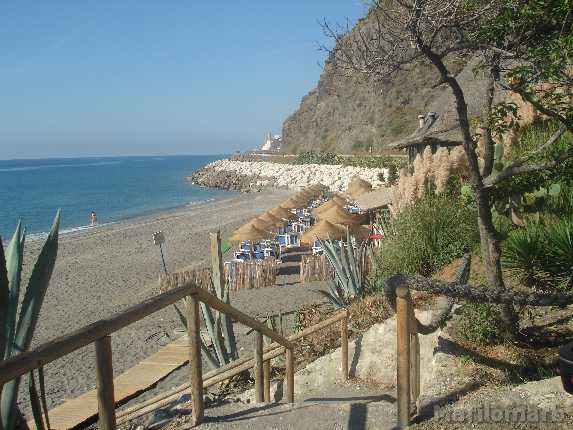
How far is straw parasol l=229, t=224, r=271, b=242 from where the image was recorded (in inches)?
696

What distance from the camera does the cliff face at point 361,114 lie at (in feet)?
176

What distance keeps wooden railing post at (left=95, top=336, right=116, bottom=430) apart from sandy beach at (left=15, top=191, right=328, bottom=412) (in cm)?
674

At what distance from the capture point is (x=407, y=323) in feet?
9.96

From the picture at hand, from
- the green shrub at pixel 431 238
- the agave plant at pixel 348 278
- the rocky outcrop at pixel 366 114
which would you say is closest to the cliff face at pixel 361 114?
the rocky outcrop at pixel 366 114

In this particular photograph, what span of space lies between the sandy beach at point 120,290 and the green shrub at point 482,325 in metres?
6.57

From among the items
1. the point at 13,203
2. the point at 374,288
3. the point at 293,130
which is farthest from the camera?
the point at 293,130

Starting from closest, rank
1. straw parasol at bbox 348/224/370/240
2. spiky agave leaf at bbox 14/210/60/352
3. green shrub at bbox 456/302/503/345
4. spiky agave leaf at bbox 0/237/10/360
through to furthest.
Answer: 1. spiky agave leaf at bbox 0/237/10/360
2. spiky agave leaf at bbox 14/210/60/352
3. green shrub at bbox 456/302/503/345
4. straw parasol at bbox 348/224/370/240

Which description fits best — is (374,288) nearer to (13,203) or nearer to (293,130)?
(13,203)

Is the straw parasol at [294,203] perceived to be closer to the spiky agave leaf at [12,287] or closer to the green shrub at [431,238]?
the green shrub at [431,238]

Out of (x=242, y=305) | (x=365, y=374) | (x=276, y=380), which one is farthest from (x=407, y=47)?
(x=242, y=305)

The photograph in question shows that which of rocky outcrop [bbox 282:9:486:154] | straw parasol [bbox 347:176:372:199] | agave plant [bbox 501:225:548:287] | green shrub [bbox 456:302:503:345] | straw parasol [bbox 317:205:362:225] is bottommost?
straw parasol [bbox 317:205:362:225]

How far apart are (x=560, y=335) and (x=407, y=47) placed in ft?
8.43

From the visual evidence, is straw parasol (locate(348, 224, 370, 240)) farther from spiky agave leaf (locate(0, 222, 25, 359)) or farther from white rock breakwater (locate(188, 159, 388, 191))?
white rock breakwater (locate(188, 159, 388, 191))

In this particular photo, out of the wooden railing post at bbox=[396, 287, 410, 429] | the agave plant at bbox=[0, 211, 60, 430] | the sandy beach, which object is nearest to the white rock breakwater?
the sandy beach
